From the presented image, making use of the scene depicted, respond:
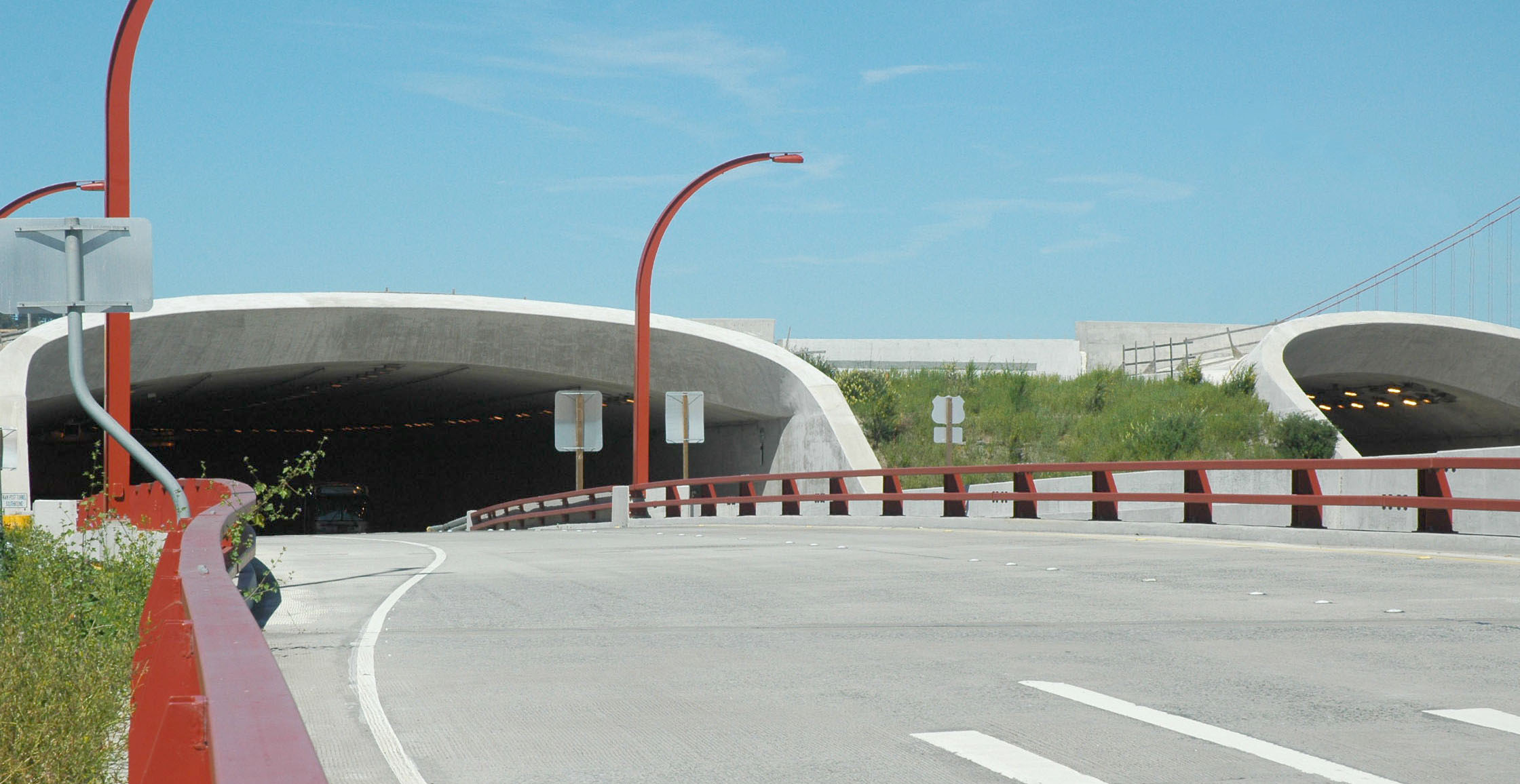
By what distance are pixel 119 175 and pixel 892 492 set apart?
14.6 meters

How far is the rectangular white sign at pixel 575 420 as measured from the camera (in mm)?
33000

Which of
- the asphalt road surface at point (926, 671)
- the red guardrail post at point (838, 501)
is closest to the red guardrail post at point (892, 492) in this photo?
the red guardrail post at point (838, 501)

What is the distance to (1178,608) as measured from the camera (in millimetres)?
10797

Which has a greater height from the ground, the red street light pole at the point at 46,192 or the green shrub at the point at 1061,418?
the red street light pole at the point at 46,192

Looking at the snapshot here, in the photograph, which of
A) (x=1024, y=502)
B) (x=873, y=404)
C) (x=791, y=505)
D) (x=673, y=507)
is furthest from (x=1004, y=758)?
(x=873, y=404)

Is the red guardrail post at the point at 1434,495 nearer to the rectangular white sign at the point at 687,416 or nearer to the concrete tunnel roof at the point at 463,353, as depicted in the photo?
the rectangular white sign at the point at 687,416

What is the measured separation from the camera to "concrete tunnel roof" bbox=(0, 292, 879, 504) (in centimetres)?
4278

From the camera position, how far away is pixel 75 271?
1159 centimetres

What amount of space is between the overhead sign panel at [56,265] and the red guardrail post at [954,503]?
1596 cm

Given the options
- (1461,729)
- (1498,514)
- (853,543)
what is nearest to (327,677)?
(1461,729)

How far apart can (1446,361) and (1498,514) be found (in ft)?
145

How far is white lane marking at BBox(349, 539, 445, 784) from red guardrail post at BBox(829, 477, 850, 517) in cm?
1721

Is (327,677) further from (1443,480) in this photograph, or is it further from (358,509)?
(358,509)

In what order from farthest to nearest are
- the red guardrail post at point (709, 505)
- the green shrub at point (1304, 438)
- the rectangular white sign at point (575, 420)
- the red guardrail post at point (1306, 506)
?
the green shrub at point (1304, 438) → the red guardrail post at point (709, 505) → the rectangular white sign at point (575, 420) → the red guardrail post at point (1306, 506)
